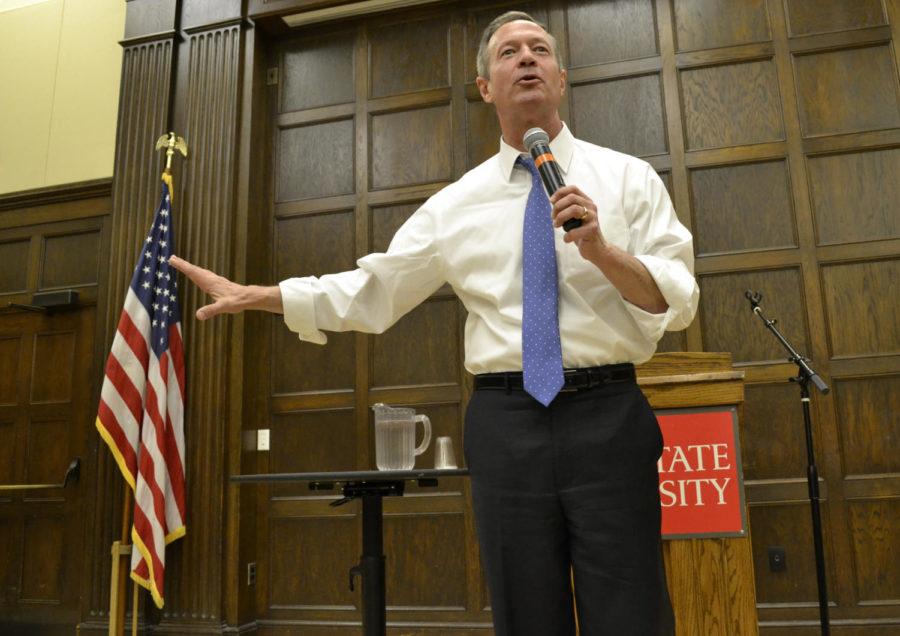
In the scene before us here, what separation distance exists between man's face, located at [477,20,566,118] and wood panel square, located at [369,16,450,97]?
2.48m

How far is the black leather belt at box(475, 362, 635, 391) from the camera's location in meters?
1.27

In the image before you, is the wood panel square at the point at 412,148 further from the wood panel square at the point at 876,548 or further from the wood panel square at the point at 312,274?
the wood panel square at the point at 876,548

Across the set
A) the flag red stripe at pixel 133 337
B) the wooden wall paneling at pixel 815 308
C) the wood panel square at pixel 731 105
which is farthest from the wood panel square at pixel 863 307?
the flag red stripe at pixel 133 337

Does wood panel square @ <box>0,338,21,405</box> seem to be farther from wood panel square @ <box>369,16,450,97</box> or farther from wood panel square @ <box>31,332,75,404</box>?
wood panel square @ <box>369,16,450,97</box>

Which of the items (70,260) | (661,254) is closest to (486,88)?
(661,254)

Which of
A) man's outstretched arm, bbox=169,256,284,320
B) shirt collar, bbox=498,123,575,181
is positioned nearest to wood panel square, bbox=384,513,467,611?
man's outstretched arm, bbox=169,256,284,320

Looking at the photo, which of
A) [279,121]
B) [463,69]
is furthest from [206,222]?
[463,69]

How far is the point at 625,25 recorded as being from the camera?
12.4ft

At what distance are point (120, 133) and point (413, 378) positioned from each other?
6.83 ft

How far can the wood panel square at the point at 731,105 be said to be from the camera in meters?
3.50

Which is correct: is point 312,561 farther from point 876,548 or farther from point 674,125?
point 674,125

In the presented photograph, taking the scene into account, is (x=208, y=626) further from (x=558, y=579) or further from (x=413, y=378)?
(x=558, y=579)

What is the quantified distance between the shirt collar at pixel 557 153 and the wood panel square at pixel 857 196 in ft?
7.54

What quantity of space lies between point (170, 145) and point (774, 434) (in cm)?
320
